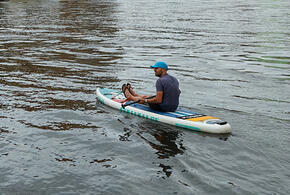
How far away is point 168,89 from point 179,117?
92 centimetres

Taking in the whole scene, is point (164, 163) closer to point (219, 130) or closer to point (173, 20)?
point (219, 130)

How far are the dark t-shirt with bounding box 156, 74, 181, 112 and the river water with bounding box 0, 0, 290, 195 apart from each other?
79cm

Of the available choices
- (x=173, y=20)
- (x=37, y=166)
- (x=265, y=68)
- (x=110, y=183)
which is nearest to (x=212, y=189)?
(x=110, y=183)

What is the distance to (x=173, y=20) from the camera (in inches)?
1709

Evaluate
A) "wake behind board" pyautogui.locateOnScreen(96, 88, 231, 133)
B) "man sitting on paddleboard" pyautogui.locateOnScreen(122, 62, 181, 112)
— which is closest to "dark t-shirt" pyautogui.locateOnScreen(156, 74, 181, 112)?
"man sitting on paddleboard" pyautogui.locateOnScreen(122, 62, 181, 112)

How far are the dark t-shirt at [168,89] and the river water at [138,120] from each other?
31.1 inches

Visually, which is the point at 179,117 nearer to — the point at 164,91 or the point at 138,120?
the point at 164,91

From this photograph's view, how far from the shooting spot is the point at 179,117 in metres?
11.3

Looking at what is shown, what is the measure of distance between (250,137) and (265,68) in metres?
10.8

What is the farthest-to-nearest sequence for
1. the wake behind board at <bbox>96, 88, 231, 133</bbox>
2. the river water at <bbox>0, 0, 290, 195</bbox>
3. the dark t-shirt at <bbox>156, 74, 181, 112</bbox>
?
1. the dark t-shirt at <bbox>156, 74, 181, 112</bbox>
2. the wake behind board at <bbox>96, 88, 231, 133</bbox>
3. the river water at <bbox>0, 0, 290, 195</bbox>

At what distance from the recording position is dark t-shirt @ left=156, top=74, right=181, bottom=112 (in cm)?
1138

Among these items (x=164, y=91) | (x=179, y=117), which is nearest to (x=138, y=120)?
(x=164, y=91)

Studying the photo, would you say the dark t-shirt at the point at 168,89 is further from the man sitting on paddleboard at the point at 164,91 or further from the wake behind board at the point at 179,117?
the wake behind board at the point at 179,117

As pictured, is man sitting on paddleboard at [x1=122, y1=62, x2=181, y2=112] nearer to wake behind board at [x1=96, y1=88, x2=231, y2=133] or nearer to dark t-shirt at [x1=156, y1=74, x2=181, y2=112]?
dark t-shirt at [x1=156, y1=74, x2=181, y2=112]
